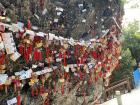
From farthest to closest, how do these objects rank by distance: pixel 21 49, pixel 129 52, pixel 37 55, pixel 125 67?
pixel 129 52, pixel 125 67, pixel 37 55, pixel 21 49

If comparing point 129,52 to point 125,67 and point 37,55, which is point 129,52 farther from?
point 37,55

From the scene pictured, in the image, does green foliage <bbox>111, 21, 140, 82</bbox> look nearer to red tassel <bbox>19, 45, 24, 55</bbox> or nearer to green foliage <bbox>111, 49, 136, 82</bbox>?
green foliage <bbox>111, 49, 136, 82</bbox>

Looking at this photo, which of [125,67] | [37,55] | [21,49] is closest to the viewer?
[21,49]

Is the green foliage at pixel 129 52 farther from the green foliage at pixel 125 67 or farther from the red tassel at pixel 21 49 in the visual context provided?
the red tassel at pixel 21 49

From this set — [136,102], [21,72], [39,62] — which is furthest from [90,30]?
[21,72]

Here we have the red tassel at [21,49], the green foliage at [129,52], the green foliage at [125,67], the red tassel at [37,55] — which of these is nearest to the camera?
the red tassel at [21,49]

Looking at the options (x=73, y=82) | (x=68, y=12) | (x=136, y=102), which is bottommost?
(x=136, y=102)

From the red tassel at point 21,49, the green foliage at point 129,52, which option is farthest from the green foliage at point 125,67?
the red tassel at point 21,49

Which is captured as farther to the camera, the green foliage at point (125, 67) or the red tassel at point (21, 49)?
the green foliage at point (125, 67)

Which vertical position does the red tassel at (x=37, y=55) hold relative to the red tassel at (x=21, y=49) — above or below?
below

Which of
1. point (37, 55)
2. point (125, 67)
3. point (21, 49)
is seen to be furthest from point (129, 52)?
point (21, 49)

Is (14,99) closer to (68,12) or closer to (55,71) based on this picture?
(55,71)
